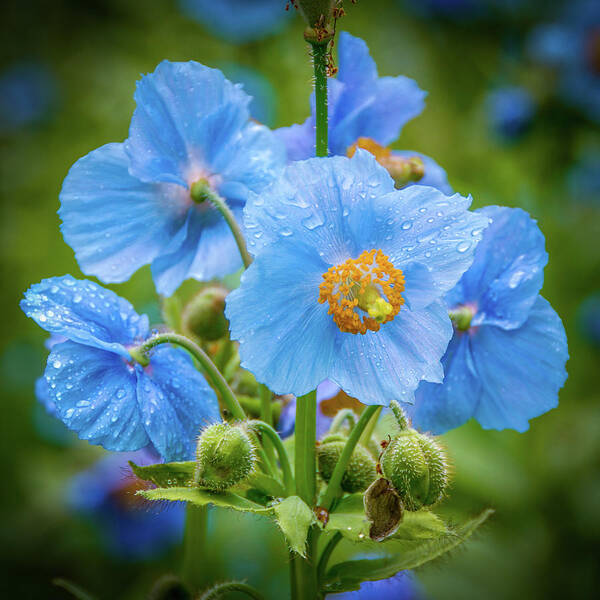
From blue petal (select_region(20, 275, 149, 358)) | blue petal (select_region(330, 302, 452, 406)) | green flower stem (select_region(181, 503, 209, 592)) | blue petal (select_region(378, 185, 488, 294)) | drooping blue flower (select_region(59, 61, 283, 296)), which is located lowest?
green flower stem (select_region(181, 503, 209, 592))

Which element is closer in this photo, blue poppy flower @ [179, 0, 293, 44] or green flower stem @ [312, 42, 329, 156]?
green flower stem @ [312, 42, 329, 156]

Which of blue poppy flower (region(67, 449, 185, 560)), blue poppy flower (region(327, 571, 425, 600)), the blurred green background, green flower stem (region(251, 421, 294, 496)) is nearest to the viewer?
green flower stem (region(251, 421, 294, 496))

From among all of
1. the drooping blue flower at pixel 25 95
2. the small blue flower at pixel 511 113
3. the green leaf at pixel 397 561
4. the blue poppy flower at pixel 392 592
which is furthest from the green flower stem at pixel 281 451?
the drooping blue flower at pixel 25 95

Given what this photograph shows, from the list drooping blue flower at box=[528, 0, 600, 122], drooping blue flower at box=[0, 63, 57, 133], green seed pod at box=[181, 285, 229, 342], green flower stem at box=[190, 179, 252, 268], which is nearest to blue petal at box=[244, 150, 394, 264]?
green flower stem at box=[190, 179, 252, 268]

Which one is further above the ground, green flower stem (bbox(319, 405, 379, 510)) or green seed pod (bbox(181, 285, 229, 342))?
green seed pod (bbox(181, 285, 229, 342))

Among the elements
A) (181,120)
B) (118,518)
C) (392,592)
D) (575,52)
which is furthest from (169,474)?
(575,52)

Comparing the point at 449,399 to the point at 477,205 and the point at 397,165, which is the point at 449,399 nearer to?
A: the point at 397,165

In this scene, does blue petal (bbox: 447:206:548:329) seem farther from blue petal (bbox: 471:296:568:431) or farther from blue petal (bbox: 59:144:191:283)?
blue petal (bbox: 59:144:191:283)

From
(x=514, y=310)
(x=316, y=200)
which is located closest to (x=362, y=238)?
(x=316, y=200)

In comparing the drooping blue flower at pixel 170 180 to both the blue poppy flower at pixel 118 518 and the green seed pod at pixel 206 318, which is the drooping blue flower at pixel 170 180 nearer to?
the green seed pod at pixel 206 318
